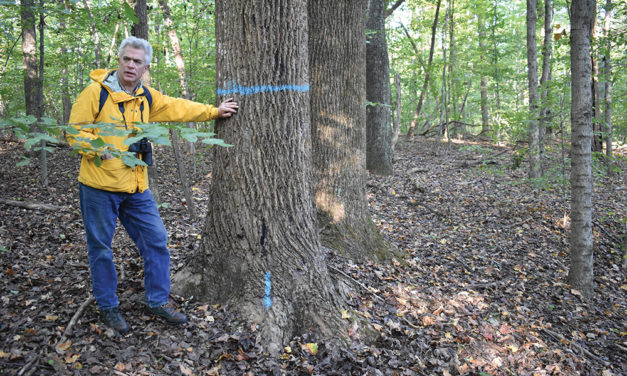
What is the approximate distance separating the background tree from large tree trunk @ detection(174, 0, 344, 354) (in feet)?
22.5

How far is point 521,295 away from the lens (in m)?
4.90

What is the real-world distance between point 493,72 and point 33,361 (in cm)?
1690

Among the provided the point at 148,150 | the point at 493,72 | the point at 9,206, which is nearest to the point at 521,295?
the point at 148,150

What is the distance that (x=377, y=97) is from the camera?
9922 mm

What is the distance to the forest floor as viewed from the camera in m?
2.68

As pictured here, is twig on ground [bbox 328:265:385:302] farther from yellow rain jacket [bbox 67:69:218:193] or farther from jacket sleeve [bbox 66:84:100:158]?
jacket sleeve [bbox 66:84:100:158]

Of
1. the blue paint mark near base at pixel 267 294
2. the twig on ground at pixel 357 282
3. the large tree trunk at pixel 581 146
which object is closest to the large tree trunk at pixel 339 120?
the twig on ground at pixel 357 282

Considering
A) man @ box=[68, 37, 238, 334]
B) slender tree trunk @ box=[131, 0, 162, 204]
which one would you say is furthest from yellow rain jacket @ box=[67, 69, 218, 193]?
slender tree trunk @ box=[131, 0, 162, 204]

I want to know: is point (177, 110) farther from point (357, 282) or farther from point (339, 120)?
point (357, 282)

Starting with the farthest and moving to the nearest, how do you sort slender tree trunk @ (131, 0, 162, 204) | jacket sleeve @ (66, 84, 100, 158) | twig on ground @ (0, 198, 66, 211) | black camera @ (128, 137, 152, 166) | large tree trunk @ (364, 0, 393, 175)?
1. large tree trunk @ (364, 0, 393, 175)
2. twig on ground @ (0, 198, 66, 211)
3. slender tree trunk @ (131, 0, 162, 204)
4. black camera @ (128, 137, 152, 166)
5. jacket sleeve @ (66, 84, 100, 158)

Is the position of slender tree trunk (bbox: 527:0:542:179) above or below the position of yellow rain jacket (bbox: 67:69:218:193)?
above

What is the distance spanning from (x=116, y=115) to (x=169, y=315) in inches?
60.4

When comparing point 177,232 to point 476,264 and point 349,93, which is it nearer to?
point 349,93

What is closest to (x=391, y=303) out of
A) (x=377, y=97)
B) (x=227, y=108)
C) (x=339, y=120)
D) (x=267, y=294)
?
(x=267, y=294)
